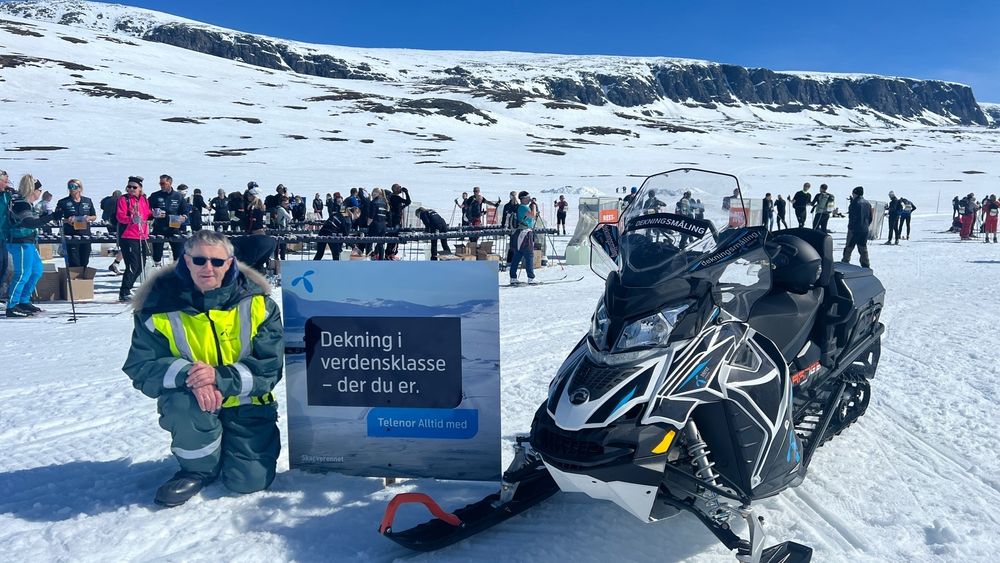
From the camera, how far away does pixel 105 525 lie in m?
3.12

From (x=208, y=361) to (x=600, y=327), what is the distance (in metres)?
1.91

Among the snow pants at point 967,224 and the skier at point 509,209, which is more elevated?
the skier at point 509,209

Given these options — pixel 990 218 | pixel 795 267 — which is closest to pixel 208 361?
pixel 795 267

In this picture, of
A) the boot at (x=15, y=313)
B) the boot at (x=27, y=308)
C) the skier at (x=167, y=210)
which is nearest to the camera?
the boot at (x=15, y=313)

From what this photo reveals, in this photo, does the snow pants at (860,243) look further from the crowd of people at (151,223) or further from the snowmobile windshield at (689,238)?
the snowmobile windshield at (689,238)

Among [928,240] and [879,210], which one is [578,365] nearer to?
[928,240]

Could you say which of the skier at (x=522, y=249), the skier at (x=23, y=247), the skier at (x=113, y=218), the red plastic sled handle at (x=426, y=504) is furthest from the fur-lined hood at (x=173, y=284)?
the skier at (x=113, y=218)

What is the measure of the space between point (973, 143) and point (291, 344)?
4063 inches

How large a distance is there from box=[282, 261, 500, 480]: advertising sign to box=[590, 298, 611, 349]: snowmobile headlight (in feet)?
2.12

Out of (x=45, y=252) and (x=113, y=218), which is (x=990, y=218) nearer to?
(x=113, y=218)

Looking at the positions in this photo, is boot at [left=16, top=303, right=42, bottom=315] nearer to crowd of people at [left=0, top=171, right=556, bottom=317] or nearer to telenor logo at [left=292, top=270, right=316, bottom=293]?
crowd of people at [left=0, top=171, right=556, bottom=317]

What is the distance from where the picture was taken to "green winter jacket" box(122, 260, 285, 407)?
10.6 ft

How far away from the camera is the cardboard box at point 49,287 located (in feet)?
31.6

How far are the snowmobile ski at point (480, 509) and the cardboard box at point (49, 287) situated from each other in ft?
28.9
